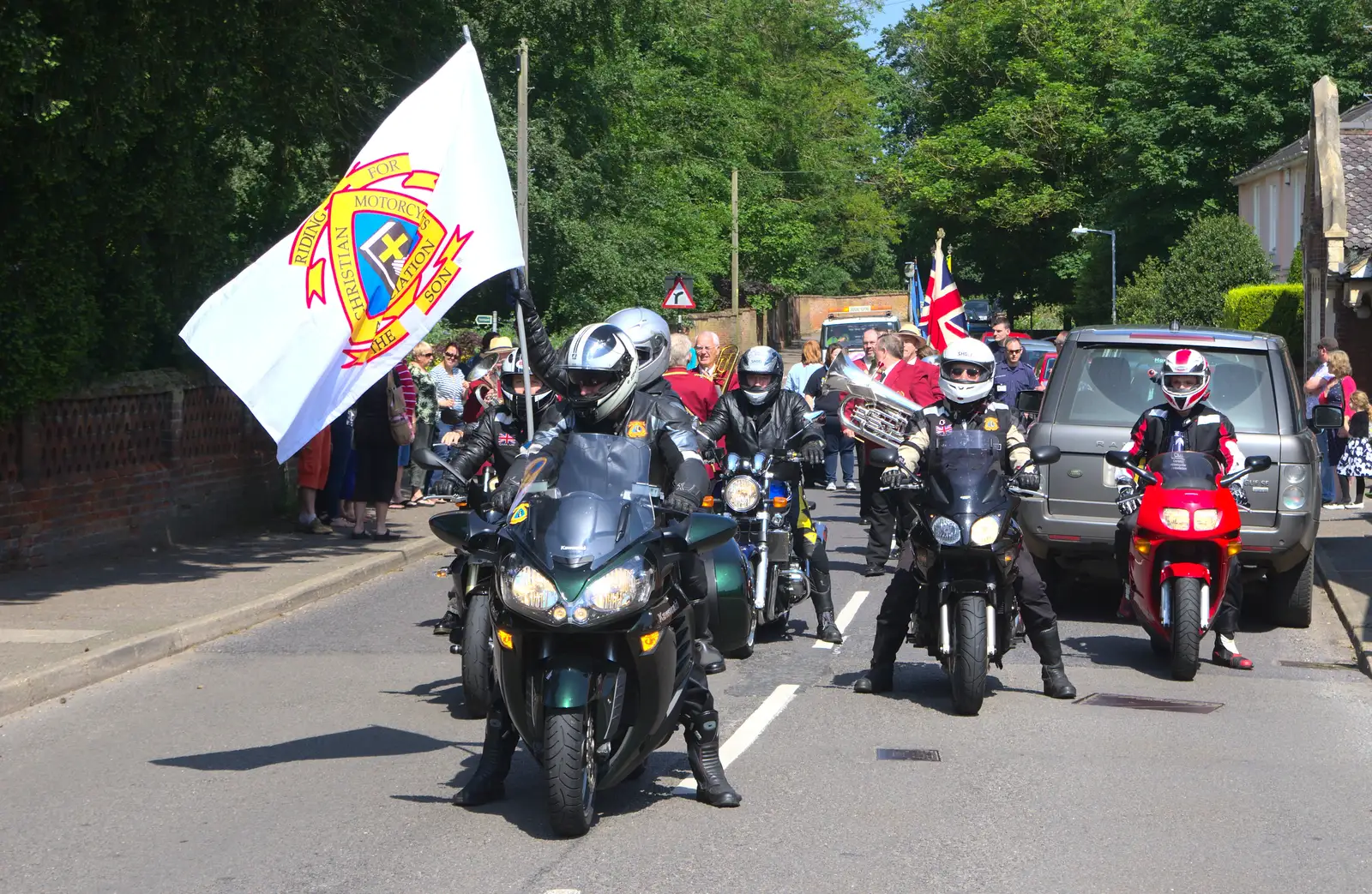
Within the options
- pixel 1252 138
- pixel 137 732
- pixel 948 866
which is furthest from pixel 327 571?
pixel 1252 138

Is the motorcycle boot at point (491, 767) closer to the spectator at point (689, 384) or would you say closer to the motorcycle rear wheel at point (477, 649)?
the motorcycle rear wheel at point (477, 649)

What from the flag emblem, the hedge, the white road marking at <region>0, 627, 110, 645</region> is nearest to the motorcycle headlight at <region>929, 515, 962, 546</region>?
the flag emblem

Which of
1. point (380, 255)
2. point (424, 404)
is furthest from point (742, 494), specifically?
point (424, 404)

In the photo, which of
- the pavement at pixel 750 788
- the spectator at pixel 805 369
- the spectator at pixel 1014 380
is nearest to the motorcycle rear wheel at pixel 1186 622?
the pavement at pixel 750 788

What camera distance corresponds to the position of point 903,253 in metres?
92.7

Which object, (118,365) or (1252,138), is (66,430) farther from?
(1252,138)

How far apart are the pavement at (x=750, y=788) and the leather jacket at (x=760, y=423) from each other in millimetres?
1250

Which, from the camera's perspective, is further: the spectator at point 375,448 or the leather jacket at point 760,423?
the spectator at point 375,448

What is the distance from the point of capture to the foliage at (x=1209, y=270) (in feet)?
139

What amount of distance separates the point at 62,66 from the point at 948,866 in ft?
28.5

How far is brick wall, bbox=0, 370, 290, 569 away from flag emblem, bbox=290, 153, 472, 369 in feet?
19.2

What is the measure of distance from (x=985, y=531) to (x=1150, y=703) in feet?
4.96

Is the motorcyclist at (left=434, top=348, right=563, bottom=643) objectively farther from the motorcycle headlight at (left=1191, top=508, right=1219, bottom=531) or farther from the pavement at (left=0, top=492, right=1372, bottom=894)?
the motorcycle headlight at (left=1191, top=508, right=1219, bottom=531)

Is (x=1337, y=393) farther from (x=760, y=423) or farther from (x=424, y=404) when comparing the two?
(x=760, y=423)
